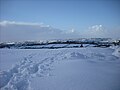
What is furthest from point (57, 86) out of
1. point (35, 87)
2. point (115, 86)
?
point (115, 86)

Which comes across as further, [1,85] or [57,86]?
[1,85]

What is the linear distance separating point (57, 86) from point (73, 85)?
20.9 inches

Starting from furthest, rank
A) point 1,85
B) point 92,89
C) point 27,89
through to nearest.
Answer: point 1,85 < point 27,89 < point 92,89

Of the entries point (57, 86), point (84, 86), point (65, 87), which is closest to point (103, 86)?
point (84, 86)

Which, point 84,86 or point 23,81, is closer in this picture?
point 84,86

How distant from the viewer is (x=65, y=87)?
404 cm

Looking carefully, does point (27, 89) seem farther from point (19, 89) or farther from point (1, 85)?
point (1, 85)

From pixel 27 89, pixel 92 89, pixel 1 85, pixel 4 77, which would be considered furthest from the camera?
pixel 4 77

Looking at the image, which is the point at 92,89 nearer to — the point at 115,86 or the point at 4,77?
the point at 115,86

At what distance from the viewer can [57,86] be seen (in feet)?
13.6

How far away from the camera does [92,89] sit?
3.87 m

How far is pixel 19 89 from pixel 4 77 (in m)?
1.68

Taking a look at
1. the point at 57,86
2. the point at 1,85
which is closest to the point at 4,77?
the point at 1,85

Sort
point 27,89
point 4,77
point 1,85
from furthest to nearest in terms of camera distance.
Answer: point 4,77, point 1,85, point 27,89
